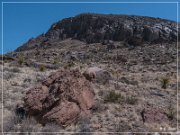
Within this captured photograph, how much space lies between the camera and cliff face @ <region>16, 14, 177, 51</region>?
7819 centimetres

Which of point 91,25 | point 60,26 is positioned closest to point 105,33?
point 91,25

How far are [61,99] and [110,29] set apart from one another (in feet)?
239

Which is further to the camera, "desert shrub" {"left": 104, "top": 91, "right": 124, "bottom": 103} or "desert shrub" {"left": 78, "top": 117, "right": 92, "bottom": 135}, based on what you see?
"desert shrub" {"left": 104, "top": 91, "right": 124, "bottom": 103}

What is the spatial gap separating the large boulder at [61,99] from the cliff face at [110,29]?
58.1m

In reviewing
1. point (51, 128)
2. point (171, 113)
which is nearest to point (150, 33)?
point (171, 113)

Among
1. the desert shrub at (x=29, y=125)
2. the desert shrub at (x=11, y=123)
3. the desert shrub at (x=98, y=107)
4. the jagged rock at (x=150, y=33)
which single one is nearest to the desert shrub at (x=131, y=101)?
the desert shrub at (x=98, y=107)

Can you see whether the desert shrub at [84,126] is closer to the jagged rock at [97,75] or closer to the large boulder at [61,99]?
the large boulder at [61,99]

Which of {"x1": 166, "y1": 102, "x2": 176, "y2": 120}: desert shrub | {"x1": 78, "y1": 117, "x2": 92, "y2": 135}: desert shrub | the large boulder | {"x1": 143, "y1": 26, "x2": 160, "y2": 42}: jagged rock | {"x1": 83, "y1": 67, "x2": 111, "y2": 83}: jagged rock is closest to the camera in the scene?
{"x1": 78, "y1": 117, "x2": 92, "y2": 135}: desert shrub

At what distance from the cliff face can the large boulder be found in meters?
58.1

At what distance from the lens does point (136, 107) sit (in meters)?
14.3

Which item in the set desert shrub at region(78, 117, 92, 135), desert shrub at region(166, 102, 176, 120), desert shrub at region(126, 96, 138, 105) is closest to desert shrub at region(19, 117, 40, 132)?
desert shrub at region(78, 117, 92, 135)

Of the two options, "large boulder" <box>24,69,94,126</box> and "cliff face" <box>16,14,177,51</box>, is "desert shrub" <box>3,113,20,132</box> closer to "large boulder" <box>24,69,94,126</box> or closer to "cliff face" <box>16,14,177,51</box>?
"large boulder" <box>24,69,94,126</box>

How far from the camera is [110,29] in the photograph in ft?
277

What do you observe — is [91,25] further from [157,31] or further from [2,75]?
[2,75]
